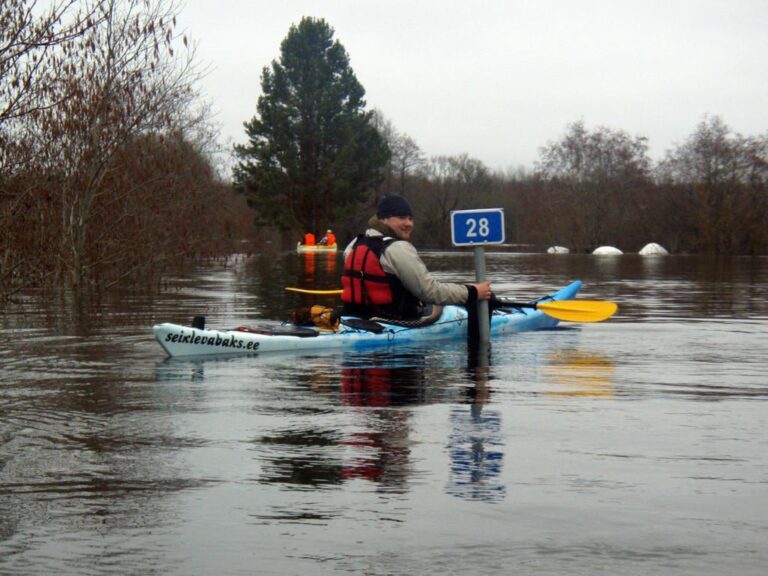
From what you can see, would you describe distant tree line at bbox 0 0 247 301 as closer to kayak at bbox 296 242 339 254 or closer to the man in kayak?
the man in kayak

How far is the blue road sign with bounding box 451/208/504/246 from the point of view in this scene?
1173cm

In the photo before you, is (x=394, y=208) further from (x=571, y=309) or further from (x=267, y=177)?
(x=267, y=177)

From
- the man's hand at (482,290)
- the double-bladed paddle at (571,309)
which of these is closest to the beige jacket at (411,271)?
the man's hand at (482,290)

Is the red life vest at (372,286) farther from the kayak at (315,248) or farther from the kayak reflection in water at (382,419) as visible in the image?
the kayak at (315,248)

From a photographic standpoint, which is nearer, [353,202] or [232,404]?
[232,404]

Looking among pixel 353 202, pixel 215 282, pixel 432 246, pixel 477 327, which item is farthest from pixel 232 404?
pixel 432 246

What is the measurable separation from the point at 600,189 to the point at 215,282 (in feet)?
192

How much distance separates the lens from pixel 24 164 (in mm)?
13852

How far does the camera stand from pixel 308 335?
36.8ft

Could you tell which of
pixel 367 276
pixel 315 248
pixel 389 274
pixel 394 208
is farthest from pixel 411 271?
Result: pixel 315 248

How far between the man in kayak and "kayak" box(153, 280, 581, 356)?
0.20 metres

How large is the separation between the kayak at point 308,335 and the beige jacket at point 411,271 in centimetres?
51

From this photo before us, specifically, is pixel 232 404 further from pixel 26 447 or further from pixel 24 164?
pixel 24 164

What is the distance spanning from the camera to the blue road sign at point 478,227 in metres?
11.7
